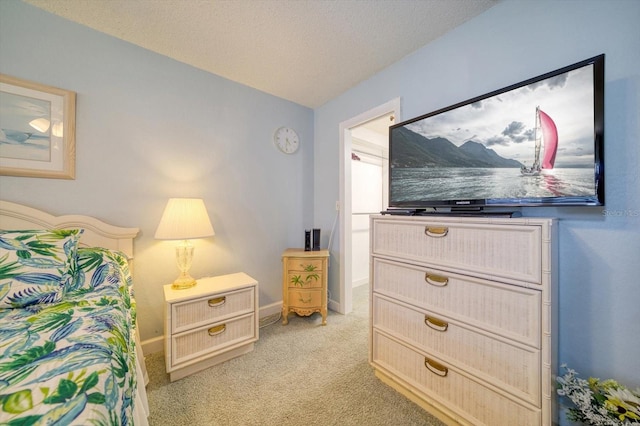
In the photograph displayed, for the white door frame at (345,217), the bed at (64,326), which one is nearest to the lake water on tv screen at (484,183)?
the white door frame at (345,217)

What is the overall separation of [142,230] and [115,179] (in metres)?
0.42

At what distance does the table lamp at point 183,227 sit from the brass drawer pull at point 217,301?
0.75ft

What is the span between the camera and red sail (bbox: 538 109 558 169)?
1.11 meters

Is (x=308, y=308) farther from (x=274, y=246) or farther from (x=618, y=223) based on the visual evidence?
(x=618, y=223)

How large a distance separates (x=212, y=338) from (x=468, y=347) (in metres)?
1.63

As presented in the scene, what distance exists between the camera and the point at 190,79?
1985 mm

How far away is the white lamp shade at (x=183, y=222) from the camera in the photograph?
1.59 meters

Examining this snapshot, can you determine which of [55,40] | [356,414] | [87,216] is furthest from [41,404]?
[55,40]

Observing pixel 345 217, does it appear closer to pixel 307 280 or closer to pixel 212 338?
pixel 307 280

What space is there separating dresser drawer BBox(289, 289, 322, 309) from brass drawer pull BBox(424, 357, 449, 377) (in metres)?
1.13

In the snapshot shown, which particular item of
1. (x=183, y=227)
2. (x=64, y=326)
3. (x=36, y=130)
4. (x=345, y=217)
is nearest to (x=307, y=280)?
(x=345, y=217)

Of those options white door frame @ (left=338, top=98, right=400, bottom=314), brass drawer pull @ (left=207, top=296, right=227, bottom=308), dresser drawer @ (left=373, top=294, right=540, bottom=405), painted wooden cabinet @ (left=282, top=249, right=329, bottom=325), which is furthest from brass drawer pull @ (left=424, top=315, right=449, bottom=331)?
brass drawer pull @ (left=207, top=296, right=227, bottom=308)

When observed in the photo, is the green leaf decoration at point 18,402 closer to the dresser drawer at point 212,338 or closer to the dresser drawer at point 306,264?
the dresser drawer at point 212,338

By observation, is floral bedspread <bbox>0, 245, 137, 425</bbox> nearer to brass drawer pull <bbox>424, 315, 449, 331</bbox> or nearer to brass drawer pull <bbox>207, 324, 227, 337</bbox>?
brass drawer pull <bbox>207, 324, 227, 337</bbox>
